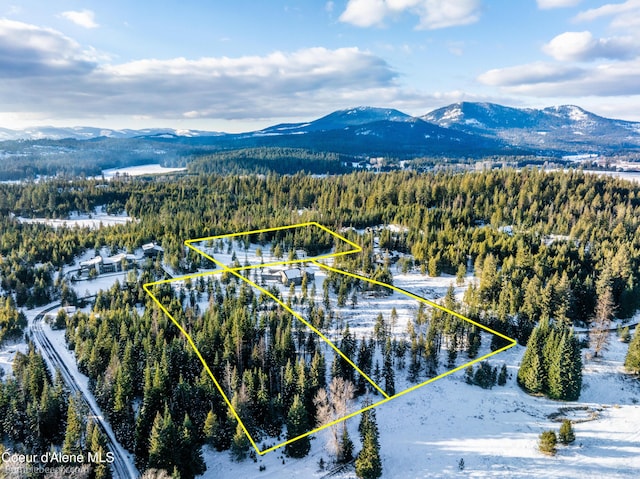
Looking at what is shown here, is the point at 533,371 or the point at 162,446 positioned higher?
the point at 533,371

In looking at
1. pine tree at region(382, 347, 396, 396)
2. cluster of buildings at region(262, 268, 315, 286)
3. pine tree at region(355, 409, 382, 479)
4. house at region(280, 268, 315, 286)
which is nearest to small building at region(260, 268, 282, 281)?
cluster of buildings at region(262, 268, 315, 286)

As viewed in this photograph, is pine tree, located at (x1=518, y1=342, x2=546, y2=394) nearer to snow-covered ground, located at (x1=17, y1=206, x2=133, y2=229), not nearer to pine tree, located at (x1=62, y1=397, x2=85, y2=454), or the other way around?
pine tree, located at (x1=62, y1=397, x2=85, y2=454)

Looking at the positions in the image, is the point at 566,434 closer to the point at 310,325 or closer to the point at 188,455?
the point at 310,325

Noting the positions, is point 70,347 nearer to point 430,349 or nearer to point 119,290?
point 119,290

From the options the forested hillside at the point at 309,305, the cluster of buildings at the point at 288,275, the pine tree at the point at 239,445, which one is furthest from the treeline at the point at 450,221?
the pine tree at the point at 239,445

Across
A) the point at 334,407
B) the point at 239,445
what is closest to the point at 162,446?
the point at 239,445

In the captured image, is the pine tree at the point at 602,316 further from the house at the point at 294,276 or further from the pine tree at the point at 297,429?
the house at the point at 294,276
